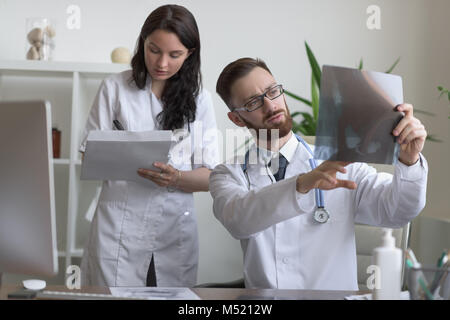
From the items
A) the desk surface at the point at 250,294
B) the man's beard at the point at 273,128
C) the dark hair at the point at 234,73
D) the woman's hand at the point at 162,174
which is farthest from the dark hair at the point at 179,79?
the desk surface at the point at 250,294

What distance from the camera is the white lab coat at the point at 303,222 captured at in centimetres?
159

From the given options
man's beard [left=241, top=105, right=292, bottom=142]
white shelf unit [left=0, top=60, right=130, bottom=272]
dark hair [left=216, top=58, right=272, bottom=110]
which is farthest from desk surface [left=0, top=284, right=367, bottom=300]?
white shelf unit [left=0, top=60, right=130, bottom=272]

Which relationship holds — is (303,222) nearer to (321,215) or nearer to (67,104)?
(321,215)

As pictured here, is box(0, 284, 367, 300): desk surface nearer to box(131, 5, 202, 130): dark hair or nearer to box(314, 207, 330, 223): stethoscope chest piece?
box(314, 207, 330, 223): stethoscope chest piece

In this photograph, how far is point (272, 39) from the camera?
3.26 metres

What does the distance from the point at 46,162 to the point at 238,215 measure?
→ 696 millimetres

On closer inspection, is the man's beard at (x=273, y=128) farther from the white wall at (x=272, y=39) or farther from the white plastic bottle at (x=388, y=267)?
the white wall at (x=272, y=39)

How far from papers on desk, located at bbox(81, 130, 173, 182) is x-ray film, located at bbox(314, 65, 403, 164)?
2.57 feet

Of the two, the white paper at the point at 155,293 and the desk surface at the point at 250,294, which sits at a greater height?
the white paper at the point at 155,293

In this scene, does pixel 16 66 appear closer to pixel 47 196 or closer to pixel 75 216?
pixel 75 216

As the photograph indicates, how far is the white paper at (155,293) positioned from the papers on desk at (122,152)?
2.30 feet

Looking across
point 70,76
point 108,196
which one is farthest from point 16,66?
point 108,196

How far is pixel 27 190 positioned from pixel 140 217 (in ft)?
3.77

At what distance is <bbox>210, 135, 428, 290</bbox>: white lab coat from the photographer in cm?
159
